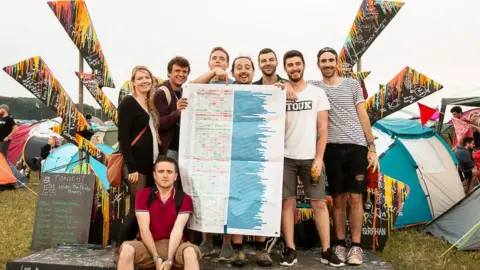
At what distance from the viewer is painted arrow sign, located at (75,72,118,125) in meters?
5.41

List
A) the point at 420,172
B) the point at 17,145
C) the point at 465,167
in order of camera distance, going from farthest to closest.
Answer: the point at 17,145 → the point at 465,167 → the point at 420,172

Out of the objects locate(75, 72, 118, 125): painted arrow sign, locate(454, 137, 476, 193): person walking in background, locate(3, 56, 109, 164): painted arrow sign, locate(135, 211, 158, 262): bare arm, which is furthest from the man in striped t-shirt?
locate(454, 137, 476, 193): person walking in background

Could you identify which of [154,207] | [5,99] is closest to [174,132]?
[154,207]

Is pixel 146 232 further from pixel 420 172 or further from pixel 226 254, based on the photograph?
pixel 420 172

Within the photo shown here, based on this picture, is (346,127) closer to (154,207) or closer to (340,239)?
(340,239)

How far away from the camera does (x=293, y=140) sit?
12.3 ft

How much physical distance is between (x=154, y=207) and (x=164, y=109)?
2.82 ft

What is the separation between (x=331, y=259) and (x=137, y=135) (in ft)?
6.39

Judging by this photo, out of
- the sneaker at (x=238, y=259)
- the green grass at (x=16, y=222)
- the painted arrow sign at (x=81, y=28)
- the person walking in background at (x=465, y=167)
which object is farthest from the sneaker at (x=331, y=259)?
the person walking in background at (x=465, y=167)

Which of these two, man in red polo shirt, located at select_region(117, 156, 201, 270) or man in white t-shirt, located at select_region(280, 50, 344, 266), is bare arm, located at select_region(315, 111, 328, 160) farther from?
man in red polo shirt, located at select_region(117, 156, 201, 270)

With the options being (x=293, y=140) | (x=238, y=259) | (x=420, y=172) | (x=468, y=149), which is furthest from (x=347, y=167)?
(x=468, y=149)

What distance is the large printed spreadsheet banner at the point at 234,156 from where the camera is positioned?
3768mm

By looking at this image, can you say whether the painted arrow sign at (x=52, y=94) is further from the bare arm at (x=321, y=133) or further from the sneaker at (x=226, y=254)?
the bare arm at (x=321, y=133)

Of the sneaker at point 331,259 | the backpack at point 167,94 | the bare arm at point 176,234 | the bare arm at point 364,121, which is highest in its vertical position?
the backpack at point 167,94
